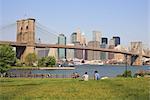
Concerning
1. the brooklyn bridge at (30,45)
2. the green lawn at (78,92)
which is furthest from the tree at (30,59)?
the green lawn at (78,92)

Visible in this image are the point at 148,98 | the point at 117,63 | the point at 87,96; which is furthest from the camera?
the point at 117,63

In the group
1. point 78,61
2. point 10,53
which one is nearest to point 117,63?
point 78,61

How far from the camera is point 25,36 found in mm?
76125

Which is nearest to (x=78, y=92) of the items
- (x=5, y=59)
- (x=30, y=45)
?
(x=5, y=59)

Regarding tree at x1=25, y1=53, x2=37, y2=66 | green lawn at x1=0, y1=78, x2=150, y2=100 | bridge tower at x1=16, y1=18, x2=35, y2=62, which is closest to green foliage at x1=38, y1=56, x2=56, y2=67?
tree at x1=25, y1=53, x2=37, y2=66

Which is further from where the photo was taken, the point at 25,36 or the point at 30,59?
the point at 25,36

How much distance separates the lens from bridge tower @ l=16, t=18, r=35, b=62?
70.2 metres

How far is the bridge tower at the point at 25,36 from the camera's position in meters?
70.2

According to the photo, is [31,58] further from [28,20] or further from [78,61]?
[78,61]

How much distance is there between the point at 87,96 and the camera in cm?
1012

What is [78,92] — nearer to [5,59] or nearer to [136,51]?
[5,59]

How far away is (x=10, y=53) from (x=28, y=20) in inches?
1578

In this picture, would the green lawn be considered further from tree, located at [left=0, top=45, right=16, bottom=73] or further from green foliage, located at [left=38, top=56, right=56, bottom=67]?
green foliage, located at [left=38, top=56, right=56, bottom=67]

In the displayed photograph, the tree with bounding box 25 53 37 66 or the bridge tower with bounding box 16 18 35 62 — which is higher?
the bridge tower with bounding box 16 18 35 62
